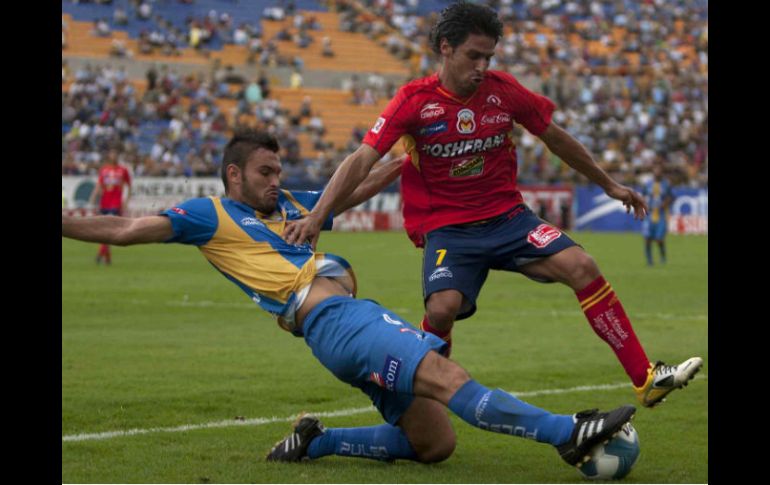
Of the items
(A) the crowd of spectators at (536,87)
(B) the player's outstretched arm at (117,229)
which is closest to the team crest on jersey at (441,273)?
(B) the player's outstretched arm at (117,229)

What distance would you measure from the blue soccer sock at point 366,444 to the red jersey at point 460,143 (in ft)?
5.25

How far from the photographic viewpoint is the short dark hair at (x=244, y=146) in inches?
263

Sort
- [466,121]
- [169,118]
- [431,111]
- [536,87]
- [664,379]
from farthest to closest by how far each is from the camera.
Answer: [536,87]
[169,118]
[466,121]
[431,111]
[664,379]

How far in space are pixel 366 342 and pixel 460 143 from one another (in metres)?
2.09

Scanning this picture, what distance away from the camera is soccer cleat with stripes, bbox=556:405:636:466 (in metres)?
6.05

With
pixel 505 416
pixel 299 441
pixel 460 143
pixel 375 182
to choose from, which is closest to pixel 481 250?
pixel 460 143

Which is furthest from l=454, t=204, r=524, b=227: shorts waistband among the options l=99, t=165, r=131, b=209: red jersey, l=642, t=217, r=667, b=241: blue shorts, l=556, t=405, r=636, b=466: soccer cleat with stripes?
l=642, t=217, r=667, b=241: blue shorts

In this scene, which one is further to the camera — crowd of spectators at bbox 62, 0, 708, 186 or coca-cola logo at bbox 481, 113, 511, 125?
crowd of spectators at bbox 62, 0, 708, 186

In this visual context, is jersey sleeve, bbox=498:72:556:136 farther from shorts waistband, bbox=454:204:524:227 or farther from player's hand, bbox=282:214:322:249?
player's hand, bbox=282:214:322:249

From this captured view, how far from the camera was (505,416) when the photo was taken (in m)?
5.96

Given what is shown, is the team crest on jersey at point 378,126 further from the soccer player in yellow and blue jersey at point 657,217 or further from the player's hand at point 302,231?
the soccer player in yellow and blue jersey at point 657,217

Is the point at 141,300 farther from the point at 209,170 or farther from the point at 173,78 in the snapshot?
the point at 173,78

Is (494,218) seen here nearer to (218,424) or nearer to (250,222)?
(250,222)

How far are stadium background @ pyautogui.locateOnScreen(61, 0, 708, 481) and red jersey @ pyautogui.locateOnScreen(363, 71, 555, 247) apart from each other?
2843 centimetres
